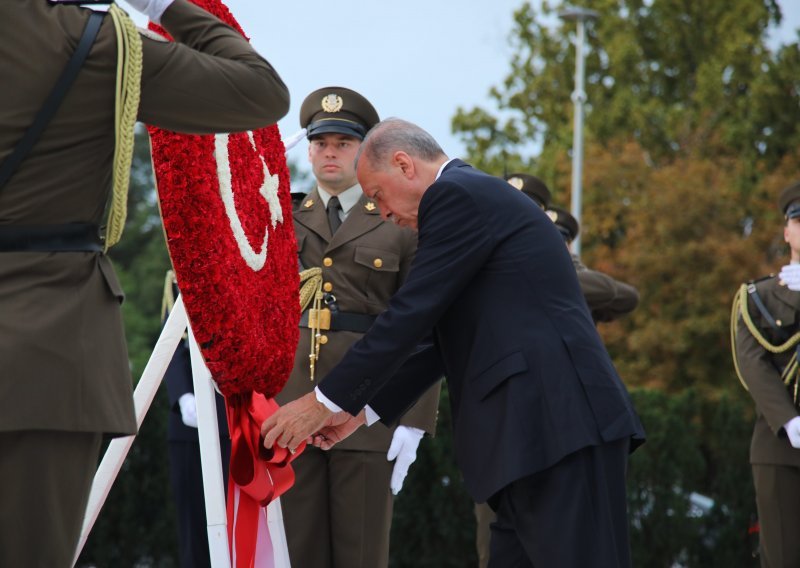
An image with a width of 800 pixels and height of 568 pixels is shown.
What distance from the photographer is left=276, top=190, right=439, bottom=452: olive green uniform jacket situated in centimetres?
514

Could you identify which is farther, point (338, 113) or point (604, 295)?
point (604, 295)

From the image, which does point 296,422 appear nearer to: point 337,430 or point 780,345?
point 337,430

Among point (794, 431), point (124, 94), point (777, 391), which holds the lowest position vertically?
point (794, 431)

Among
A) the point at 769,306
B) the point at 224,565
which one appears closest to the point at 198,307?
the point at 224,565

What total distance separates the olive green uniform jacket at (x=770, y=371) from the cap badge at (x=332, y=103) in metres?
3.18

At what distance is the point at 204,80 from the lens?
2.79 meters

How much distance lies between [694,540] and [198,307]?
651 centimetres

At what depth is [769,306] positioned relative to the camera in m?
7.37

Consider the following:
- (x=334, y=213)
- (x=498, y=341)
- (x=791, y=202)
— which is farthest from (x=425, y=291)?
(x=791, y=202)

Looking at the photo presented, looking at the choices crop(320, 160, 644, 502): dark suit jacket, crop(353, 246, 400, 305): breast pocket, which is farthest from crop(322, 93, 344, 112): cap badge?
crop(320, 160, 644, 502): dark suit jacket

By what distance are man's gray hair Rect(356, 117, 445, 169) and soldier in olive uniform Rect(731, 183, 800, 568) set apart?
3.60 m

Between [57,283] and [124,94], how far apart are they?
1.42 ft

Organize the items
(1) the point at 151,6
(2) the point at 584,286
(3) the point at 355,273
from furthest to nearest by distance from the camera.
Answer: (2) the point at 584,286
(3) the point at 355,273
(1) the point at 151,6

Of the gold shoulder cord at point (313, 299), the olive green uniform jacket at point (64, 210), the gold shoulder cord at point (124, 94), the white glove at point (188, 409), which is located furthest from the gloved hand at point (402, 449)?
the gold shoulder cord at point (124, 94)
